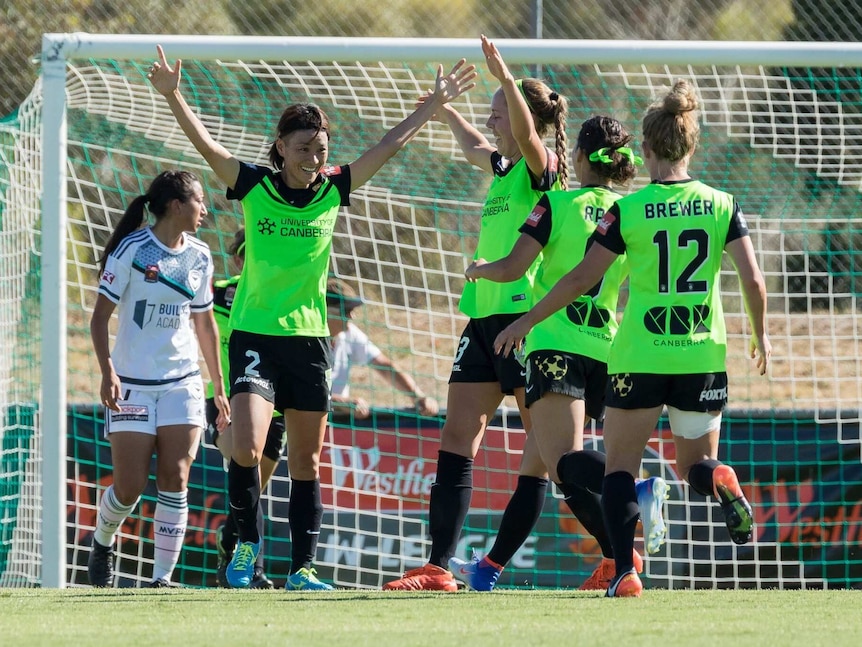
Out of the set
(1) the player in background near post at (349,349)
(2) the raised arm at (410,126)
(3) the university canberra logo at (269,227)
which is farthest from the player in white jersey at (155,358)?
(1) the player in background near post at (349,349)

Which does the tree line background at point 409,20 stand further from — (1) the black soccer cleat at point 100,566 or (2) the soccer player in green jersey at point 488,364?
(1) the black soccer cleat at point 100,566

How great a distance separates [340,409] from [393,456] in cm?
45

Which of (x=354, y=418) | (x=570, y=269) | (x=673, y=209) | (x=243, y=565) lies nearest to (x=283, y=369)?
(x=243, y=565)

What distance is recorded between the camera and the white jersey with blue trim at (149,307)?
5512 millimetres

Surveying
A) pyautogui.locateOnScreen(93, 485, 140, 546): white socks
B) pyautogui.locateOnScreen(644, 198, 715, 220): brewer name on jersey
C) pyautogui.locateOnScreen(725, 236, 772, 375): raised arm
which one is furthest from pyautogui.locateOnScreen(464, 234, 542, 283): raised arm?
pyautogui.locateOnScreen(93, 485, 140, 546): white socks

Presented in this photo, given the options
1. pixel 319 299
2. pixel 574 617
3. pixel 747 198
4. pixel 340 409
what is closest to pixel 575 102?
pixel 747 198

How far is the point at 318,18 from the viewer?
14.0 meters

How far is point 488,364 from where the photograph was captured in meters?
5.07

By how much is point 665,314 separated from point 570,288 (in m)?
0.33

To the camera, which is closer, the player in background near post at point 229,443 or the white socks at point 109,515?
the white socks at point 109,515

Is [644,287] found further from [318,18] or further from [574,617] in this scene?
[318,18]

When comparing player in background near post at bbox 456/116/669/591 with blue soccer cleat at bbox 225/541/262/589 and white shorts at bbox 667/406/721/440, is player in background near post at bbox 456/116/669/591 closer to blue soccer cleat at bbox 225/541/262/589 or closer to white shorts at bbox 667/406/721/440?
white shorts at bbox 667/406/721/440

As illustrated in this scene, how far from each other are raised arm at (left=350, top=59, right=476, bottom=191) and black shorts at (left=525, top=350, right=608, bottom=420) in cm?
107

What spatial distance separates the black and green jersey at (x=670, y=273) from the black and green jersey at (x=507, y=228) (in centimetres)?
75
